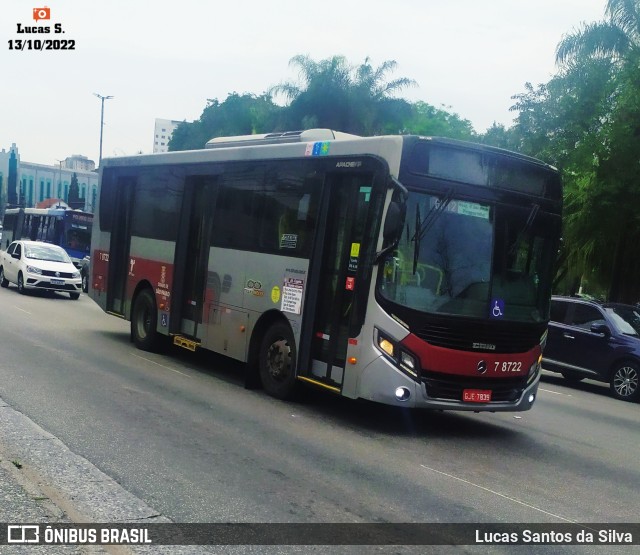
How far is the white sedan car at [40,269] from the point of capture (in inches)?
1051

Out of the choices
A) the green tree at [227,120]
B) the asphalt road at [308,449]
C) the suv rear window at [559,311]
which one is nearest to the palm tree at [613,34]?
the suv rear window at [559,311]

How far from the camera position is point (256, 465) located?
7637 millimetres

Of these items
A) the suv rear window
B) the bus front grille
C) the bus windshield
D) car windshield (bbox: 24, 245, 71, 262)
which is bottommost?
car windshield (bbox: 24, 245, 71, 262)

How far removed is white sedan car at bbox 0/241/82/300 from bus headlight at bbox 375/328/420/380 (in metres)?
19.3

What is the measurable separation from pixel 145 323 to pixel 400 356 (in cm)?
685

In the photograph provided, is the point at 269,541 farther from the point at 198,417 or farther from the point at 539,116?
the point at 539,116

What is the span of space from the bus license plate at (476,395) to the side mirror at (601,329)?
8.02m

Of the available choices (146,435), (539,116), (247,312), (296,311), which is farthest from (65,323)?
(539,116)

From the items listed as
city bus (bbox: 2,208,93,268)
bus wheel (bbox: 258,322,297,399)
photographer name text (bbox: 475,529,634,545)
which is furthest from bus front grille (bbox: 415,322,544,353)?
city bus (bbox: 2,208,93,268)

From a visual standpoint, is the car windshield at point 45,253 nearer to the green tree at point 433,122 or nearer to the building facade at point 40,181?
the green tree at point 433,122

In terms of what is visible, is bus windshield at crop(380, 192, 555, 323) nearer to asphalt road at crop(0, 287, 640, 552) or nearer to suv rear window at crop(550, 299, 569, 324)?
asphalt road at crop(0, 287, 640, 552)

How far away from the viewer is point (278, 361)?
11.0 metres

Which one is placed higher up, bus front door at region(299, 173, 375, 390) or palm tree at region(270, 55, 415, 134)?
palm tree at region(270, 55, 415, 134)

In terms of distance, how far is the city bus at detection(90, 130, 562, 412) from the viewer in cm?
935
